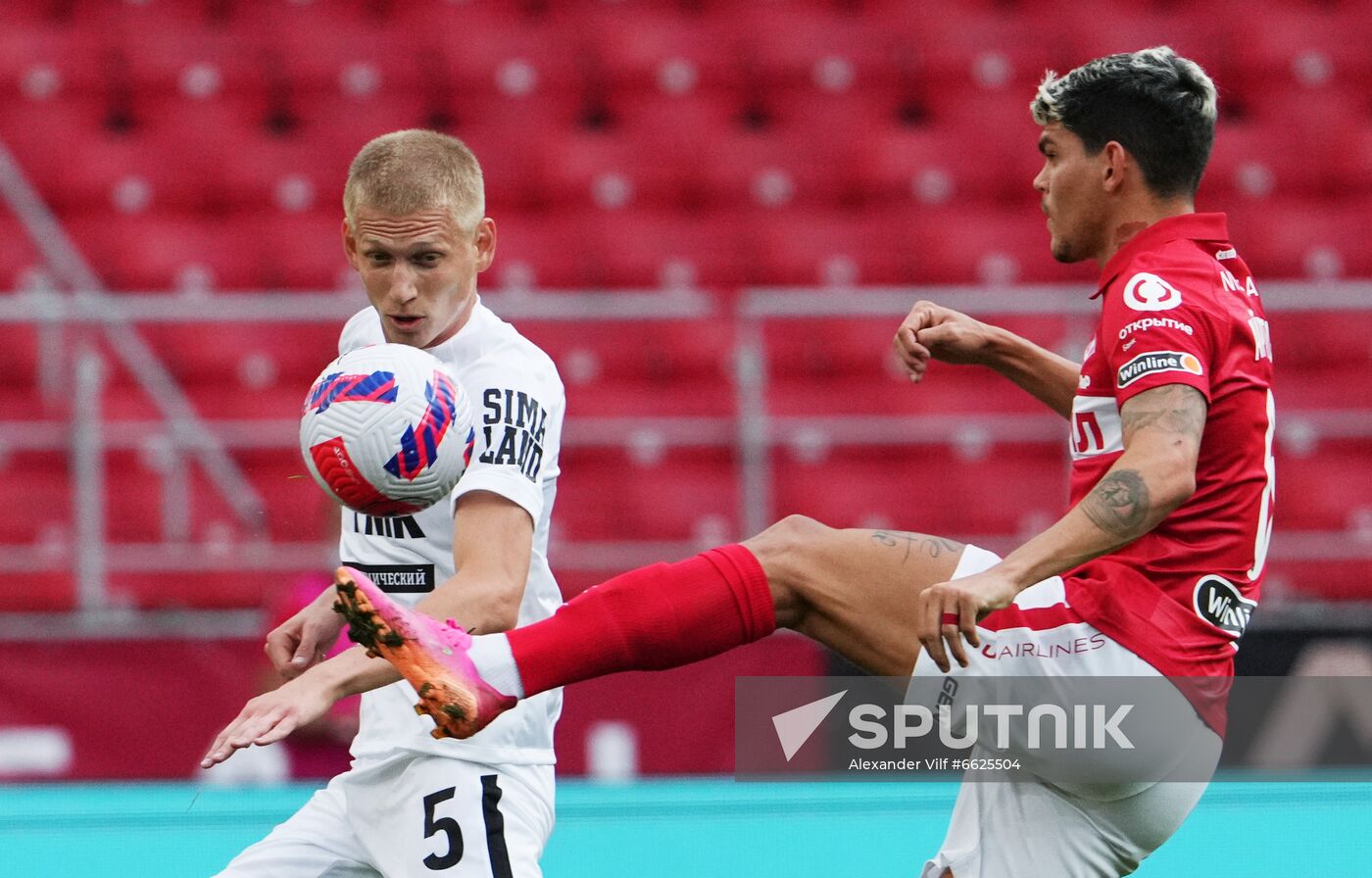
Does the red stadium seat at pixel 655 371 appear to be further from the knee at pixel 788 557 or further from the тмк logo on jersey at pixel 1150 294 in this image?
the тмк logo on jersey at pixel 1150 294

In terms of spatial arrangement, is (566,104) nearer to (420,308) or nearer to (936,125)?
(936,125)

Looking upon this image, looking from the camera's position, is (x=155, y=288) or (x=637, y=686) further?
(x=155, y=288)

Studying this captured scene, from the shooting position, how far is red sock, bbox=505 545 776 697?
2.79m

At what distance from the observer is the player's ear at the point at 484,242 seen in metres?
3.03

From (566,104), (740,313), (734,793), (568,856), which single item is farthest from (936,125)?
(568,856)

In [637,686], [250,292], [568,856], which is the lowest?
[568,856]

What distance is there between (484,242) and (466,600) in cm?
71

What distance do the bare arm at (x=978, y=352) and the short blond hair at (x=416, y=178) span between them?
843 mm

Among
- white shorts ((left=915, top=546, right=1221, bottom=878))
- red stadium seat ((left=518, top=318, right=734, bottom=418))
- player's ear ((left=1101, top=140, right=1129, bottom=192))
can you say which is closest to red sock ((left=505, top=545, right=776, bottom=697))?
white shorts ((left=915, top=546, right=1221, bottom=878))

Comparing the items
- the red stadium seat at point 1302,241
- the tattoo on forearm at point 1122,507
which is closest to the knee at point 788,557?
the tattoo on forearm at point 1122,507

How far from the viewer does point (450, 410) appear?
2.66 m

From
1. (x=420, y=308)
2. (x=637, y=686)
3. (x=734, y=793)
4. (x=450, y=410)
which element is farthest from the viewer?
(x=637, y=686)

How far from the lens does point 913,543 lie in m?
3.01

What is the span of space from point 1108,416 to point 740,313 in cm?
387
